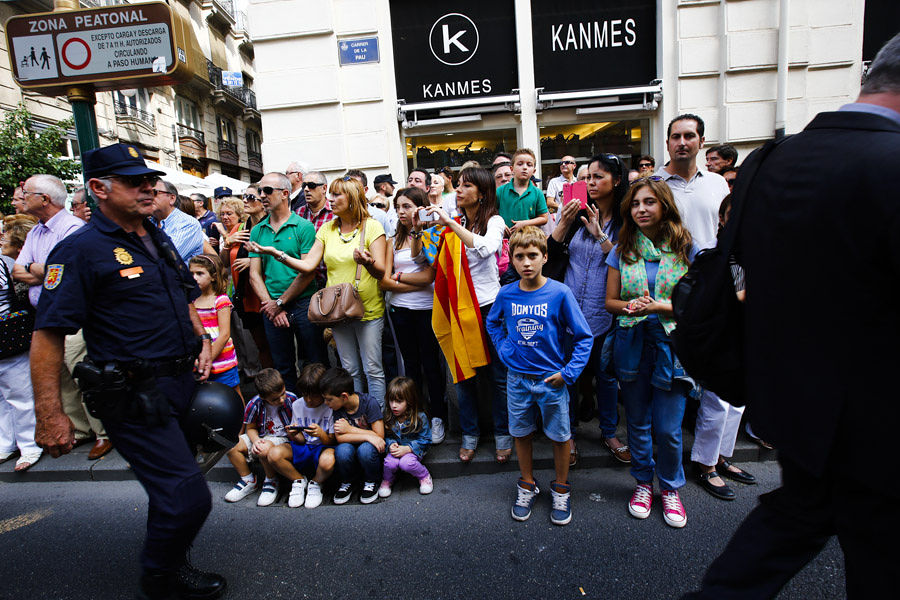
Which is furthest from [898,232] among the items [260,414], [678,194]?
[260,414]

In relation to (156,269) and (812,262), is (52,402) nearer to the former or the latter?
(156,269)

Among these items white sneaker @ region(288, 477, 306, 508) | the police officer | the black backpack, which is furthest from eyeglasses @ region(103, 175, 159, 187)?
the black backpack

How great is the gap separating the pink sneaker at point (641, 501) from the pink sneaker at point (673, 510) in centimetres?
9

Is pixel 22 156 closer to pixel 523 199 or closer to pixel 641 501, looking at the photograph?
pixel 523 199

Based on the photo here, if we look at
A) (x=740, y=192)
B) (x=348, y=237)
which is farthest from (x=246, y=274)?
(x=740, y=192)

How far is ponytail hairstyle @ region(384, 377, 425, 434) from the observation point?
3828mm

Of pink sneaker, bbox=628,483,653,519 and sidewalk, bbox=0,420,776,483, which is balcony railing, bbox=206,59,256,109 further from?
pink sneaker, bbox=628,483,653,519

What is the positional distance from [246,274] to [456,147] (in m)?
4.49

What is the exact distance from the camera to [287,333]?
4.63 m

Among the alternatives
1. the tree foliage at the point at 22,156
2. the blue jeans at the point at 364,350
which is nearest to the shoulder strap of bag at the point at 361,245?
the blue jeans at the point at 364,350

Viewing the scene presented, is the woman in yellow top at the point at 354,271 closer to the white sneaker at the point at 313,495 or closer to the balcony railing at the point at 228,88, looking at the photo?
the white sneaker at the point at 313,495

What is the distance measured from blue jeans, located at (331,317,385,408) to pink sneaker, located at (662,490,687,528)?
233cm

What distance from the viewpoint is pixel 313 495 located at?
11.7 feet

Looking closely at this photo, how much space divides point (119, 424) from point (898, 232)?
2988 mm
